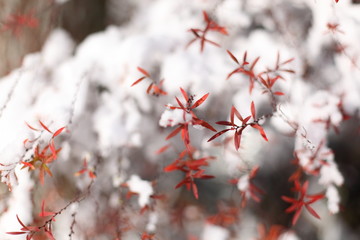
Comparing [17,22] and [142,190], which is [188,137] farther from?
[17,22]

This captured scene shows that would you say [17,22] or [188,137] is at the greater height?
[17,22]

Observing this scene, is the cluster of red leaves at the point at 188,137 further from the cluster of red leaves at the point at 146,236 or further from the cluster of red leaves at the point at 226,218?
the cluster of red leaves at the point at 226,218

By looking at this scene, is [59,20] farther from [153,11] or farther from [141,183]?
[141,183]

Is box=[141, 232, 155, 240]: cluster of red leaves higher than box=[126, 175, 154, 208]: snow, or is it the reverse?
box=[126, 175, 154, 208]: snow

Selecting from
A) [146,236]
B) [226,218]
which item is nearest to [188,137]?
[146,236]

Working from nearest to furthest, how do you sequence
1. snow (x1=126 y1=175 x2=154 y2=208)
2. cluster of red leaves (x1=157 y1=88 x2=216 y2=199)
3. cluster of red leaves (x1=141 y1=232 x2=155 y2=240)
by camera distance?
cluster of red leaves (x1=157 y1=88 x2=216 y2=199) → cluster of red leaves (x1=141 y1=232 x2=155 y2=240) → snow (x1=126 y1=175 x2=154 y2=208)

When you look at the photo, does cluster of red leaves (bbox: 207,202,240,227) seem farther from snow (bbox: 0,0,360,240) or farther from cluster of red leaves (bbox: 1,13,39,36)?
cluster of red leaves (bbox: 1,13,39,36)

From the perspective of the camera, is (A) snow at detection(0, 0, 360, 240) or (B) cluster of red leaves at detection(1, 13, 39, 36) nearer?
(A) snow at detection(0, 0, 360, 240)

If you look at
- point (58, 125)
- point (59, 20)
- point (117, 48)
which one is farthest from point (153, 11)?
point (58, 125)

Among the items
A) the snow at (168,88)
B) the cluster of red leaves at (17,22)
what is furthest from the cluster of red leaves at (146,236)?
the cluster of red leaves at (17,22)

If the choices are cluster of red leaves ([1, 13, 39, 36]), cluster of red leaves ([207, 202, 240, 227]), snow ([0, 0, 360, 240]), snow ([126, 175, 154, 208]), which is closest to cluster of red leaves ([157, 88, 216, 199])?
snow ([0, 0, 360, 240])

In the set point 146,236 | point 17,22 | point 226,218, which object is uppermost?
point 17,22
